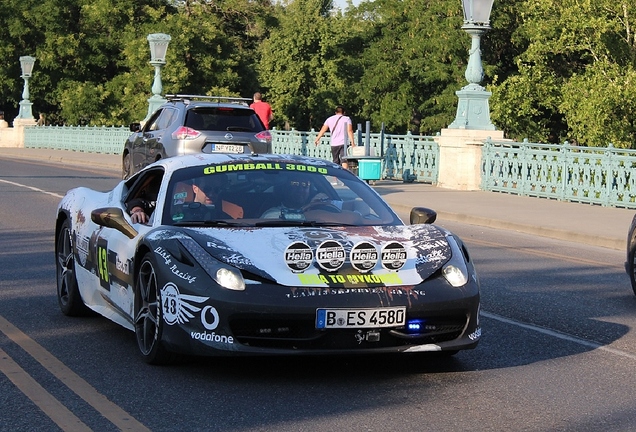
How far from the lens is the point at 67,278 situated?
922 centimetres

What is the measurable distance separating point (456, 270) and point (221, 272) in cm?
141

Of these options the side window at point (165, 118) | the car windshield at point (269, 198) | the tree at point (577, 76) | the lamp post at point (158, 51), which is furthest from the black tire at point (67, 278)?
the tree at point (577, 76)

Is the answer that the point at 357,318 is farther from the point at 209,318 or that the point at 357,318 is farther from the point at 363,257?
the point at 209,318

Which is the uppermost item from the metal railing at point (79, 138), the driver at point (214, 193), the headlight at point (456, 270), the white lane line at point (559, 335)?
the driver at point (214, 193)

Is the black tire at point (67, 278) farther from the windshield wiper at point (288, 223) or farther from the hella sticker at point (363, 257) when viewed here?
the hella sticker at point (363, 257)

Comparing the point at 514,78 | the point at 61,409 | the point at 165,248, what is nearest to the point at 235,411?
the point at 61,409

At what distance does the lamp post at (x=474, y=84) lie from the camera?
2633cm

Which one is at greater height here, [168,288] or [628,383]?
[168,288]

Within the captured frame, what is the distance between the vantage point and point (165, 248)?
7.10 meters

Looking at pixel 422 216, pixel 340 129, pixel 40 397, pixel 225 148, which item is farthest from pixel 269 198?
pixel 340 129

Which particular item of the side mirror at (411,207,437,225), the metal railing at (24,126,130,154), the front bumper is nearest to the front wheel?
the side mirror at (411,207,437,225)

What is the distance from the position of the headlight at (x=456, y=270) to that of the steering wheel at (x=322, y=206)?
1001 mm

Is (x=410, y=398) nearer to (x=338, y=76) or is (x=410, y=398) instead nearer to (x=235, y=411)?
(x=235, y=411)

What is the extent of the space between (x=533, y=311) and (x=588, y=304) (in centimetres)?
88
